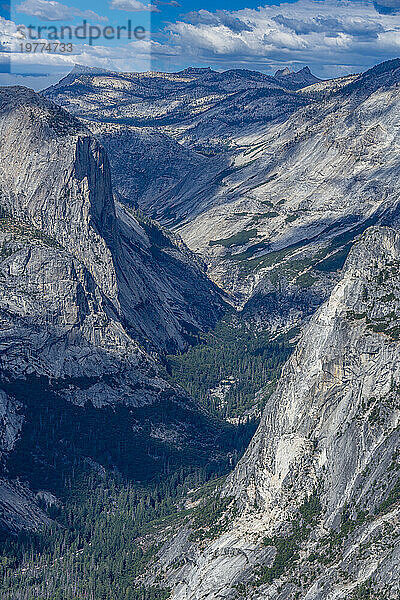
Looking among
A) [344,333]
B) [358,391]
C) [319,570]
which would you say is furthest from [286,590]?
[344,333]

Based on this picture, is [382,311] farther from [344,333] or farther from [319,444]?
[319,444]

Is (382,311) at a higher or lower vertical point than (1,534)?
higher

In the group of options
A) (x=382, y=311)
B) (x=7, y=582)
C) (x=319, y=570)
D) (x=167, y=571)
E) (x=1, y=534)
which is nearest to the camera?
(x=319, y=570)

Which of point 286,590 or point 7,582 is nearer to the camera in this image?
point 286,590

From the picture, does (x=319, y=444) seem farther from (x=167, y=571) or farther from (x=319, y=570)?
(x=167, y=571)

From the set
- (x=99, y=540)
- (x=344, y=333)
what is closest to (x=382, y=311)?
(x=344, y=333)

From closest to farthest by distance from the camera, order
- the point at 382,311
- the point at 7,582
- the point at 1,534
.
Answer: the point at 382,311
the point at 7,582
the point at 1,534

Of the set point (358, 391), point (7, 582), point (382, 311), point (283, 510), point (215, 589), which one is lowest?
point (7, 582)
